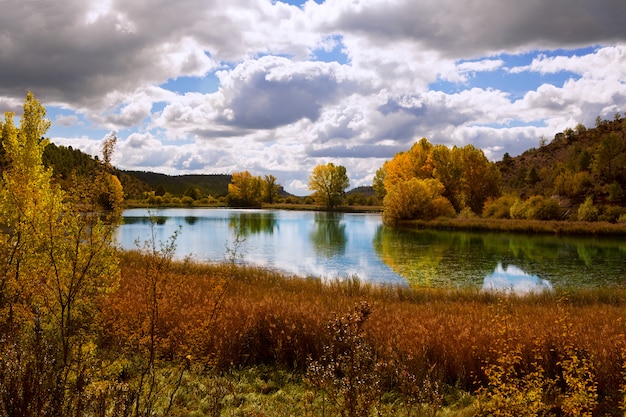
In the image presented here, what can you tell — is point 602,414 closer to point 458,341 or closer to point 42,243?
point 458,341

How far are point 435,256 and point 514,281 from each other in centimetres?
714

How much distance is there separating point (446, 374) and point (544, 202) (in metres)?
51.8

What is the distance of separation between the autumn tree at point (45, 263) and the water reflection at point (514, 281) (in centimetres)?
1715

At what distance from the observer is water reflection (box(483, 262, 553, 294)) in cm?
1972

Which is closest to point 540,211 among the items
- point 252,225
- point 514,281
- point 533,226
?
point 533,226

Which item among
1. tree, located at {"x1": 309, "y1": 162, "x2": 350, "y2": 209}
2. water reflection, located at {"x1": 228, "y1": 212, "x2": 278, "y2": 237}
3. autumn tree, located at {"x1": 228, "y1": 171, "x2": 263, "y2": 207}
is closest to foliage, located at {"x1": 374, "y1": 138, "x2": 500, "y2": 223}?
water reflection, located at {"x1": 228, "y1": 212, "x2": 278, "y2": 237}

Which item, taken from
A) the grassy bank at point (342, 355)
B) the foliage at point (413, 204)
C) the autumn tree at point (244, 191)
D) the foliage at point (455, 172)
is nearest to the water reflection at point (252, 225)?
the foliage at point (413, 204)

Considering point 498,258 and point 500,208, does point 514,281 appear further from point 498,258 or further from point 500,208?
point 500,208

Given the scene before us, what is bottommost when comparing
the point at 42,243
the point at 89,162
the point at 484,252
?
the point at 484,252

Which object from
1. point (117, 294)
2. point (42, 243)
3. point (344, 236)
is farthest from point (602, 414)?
point (344, 236)

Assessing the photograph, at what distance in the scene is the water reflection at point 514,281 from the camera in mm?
19719

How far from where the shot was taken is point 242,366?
8.12 m

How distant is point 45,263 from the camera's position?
659 cm

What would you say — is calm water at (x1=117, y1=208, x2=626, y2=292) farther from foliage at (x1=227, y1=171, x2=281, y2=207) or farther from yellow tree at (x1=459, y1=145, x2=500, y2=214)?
foliage at (x1=227, y1=171, x2=281, y2=207)
